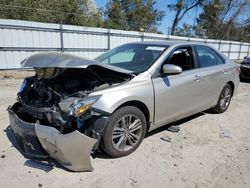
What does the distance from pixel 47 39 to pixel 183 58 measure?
8.17m

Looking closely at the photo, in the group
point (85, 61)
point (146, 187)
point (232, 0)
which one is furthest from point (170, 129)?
point (232, 0)

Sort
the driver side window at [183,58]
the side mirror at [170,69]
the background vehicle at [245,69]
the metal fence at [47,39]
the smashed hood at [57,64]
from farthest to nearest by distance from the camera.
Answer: the background vehicle at [245,69] < the metal fence at [47,39] < the driver side window at [183,58] < the side mirror at [170,69] < the smashed hood at [57,64]

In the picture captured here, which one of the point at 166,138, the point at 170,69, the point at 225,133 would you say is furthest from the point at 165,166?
the point at 225,133

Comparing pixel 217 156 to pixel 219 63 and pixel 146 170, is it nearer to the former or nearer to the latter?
pixel 146 170

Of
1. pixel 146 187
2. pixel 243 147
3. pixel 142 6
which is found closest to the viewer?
pixel 146 187

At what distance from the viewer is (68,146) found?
110 inches

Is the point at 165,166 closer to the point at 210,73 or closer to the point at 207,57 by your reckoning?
the point at 210,73

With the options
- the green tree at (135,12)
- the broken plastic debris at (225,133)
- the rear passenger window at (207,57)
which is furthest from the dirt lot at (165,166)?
the green tree at (135,12)

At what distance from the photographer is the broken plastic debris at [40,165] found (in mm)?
3123

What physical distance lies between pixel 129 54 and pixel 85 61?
152 centimetres

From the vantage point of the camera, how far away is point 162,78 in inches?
150

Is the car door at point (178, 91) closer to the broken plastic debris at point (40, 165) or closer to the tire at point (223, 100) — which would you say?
the tire at point (223, 100)

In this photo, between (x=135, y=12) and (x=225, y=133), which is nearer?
(x=225, y=133)

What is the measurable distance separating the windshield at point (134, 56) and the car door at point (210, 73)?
1031 millimetres
